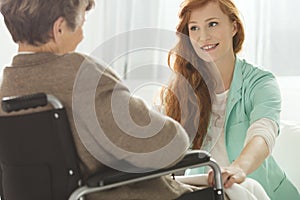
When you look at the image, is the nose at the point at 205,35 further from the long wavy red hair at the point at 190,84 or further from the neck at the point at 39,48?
the neck at the point at 39,48

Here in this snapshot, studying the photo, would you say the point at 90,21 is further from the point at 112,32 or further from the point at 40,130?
the point at 40,130

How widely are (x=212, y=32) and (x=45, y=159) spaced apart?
38.1 inches

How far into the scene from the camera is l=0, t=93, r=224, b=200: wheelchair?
141 cm

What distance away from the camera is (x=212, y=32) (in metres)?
2.21

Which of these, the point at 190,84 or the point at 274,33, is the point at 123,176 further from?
the point at 274,33

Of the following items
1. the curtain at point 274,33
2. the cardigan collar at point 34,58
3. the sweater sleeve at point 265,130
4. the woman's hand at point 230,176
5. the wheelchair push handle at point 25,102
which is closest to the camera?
the wheelchair push handle at point 25,102

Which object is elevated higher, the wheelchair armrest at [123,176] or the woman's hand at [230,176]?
the wheelchair armrest at [123,176]

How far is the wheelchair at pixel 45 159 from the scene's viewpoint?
1405 millimetres

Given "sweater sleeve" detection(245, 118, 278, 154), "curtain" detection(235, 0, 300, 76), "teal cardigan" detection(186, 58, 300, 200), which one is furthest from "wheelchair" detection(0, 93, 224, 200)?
"curtain" detection(235, 0, 300, 76)

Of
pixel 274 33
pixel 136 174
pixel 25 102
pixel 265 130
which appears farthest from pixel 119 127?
pixel 274 33

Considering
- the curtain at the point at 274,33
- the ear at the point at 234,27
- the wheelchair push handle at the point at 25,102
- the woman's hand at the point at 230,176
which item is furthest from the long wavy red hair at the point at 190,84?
the wheelchair push handle at the point at 25,102

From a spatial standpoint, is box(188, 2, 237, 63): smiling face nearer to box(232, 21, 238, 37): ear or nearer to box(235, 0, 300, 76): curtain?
box(232, 21, 238, 37): ear

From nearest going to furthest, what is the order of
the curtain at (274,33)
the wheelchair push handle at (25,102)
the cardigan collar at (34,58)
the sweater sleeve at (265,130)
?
1. the wheelchair push handle at (25,102)
2. the cardigan collar at (34,58)
3. the sweater sleeve at (265,130)
4. the curtain at (274,33)

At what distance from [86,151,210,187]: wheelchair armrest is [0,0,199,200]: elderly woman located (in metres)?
0.02
